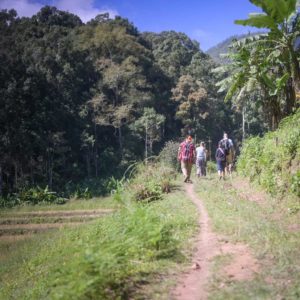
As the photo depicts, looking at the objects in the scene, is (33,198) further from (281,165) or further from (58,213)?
(281,165)

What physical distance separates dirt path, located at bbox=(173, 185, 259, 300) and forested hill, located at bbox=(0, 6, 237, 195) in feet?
92.9

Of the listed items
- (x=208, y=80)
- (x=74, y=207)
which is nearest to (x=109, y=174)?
(x=74, y=207)

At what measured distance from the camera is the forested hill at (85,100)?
3528 cm

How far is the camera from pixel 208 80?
54219mm

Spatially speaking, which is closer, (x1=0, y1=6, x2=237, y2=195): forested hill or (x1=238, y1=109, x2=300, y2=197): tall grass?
(x1=238, y1=109, x2=300, y2=197): tall grass

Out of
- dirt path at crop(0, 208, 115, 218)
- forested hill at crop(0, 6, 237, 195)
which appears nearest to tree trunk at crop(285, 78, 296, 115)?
dirt path at crop(0, 208, 115, 218)

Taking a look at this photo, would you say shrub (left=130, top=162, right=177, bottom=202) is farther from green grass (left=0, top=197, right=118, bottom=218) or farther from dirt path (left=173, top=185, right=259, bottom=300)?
green grass (left=0, top=197, right=118, bottom=218)

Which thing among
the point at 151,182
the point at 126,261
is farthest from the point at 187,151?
the point at 126,261

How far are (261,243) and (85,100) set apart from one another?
38268 millimetres

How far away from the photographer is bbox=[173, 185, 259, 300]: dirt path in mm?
5195

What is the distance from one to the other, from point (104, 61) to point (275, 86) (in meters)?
31.8

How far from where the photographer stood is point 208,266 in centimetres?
599

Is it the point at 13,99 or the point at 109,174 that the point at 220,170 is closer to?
the point at 13,99

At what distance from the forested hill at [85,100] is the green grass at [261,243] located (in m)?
26.5
